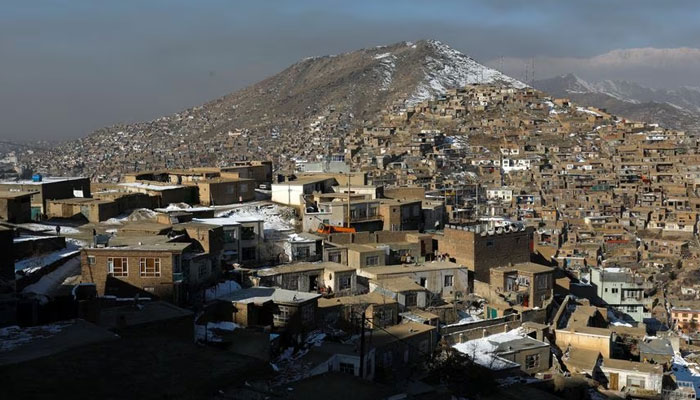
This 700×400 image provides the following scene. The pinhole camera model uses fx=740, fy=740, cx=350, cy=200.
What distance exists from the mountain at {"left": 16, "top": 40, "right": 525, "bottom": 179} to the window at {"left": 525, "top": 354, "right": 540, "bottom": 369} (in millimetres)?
51801

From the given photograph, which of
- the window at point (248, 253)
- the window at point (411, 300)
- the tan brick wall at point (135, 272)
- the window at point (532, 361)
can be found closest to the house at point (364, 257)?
the window at point (411, 300)

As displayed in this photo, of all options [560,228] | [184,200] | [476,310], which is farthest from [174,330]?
[560,228]

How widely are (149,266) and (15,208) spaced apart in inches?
245

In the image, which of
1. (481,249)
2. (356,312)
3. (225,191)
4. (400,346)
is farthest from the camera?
(225,191)

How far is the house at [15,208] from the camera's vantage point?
Answer: 1617 cm

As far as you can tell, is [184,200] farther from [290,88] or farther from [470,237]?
[290,88]

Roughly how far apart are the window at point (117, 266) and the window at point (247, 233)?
4.31 m

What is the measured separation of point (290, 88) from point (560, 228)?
86.4 meters

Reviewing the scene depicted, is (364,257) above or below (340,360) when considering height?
above

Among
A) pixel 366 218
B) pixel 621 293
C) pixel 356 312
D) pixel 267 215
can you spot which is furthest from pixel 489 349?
pixel 621 293

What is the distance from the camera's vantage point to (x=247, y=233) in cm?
1623

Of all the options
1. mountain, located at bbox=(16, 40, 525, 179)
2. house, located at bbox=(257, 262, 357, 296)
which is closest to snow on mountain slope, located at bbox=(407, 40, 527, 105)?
mountain, located at bbox=(16, 40, 525, 179)

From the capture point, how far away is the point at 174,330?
8.98 m

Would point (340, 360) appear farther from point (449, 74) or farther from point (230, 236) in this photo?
point (449, 74)
